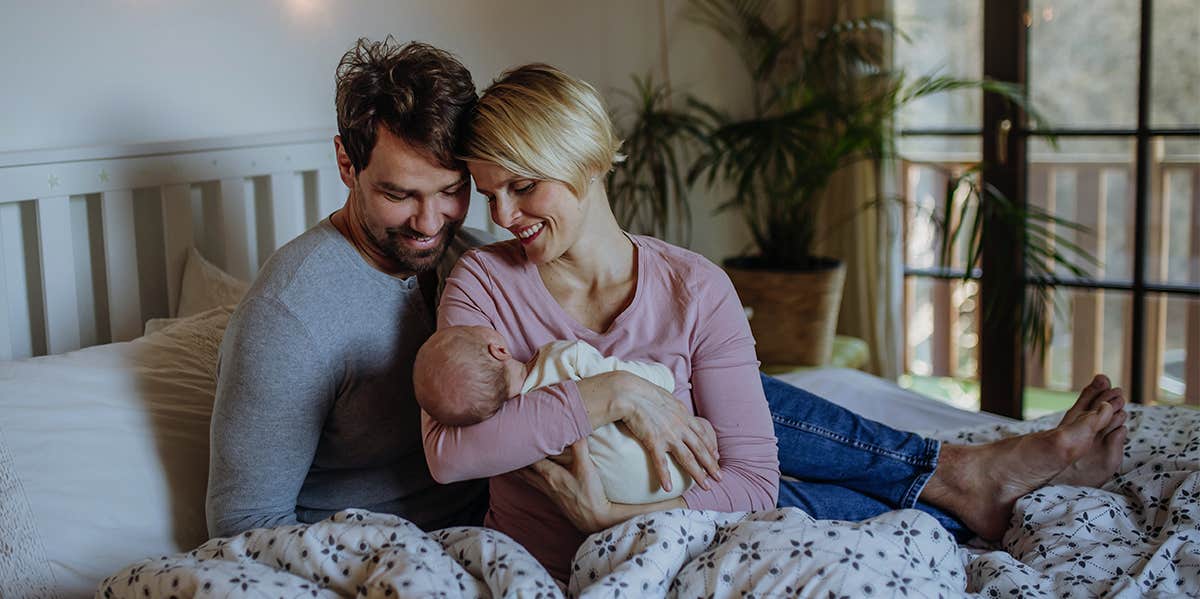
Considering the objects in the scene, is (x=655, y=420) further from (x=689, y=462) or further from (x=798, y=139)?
(x=798, y=139)

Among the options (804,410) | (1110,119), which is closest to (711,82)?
(1110,119)

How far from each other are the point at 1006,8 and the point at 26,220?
110 inches

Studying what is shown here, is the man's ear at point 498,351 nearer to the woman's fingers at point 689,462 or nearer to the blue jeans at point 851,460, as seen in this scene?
the woman's fingers at point 689,462

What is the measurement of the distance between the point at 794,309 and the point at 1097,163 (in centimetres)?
103

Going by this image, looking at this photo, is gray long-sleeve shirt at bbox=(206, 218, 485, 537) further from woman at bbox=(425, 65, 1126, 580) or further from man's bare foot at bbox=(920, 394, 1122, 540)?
man's bare foot at bbox=(920, 394, 1122, 540)

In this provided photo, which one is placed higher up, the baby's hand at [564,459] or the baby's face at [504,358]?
the baby's face at [504,358]

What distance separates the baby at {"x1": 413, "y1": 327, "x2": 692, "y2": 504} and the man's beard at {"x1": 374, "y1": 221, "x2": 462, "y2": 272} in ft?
0.57

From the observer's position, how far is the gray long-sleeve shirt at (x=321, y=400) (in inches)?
64.7

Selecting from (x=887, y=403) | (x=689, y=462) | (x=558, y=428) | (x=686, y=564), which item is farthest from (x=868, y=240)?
(x=686, y=564)

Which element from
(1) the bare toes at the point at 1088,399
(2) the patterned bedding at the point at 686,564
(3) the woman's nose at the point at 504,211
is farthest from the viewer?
(1) the bare toes at the point at 1088,399

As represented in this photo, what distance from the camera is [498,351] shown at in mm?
1643

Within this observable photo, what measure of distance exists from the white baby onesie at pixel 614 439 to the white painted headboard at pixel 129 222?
0.88 meters

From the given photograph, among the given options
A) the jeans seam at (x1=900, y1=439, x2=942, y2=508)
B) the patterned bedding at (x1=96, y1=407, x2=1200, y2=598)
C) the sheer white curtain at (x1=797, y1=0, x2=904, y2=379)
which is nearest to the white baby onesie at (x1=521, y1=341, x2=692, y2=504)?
the patterned bedding at (x1=96, y1=407, x2=1200, y2=598)

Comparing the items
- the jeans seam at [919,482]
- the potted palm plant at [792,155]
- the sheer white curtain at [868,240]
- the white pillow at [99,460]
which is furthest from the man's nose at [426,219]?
the sheer white curtain at [868,240]
